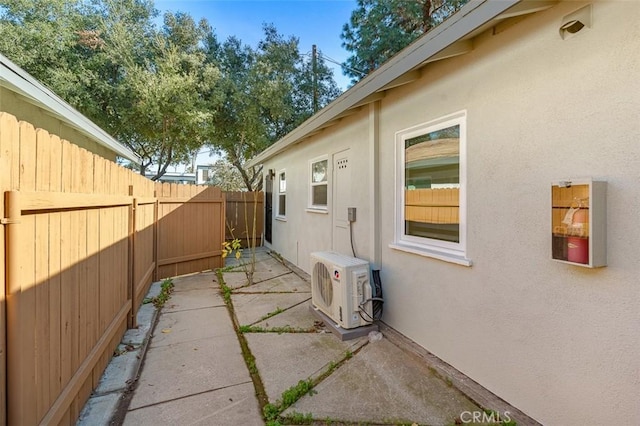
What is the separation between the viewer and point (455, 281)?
292 centimetres

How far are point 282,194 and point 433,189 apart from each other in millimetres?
6244

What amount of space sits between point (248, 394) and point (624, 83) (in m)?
3.26

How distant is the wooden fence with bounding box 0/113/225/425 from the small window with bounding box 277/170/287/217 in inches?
199

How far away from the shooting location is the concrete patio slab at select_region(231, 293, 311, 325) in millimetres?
4365

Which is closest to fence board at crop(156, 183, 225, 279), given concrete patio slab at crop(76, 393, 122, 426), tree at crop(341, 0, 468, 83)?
concrete patio slab at crop(76, 393, 122, 426)

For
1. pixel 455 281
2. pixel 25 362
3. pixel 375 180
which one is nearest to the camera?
pixel 25 362

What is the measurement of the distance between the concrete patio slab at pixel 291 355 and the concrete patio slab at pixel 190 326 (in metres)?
0.49

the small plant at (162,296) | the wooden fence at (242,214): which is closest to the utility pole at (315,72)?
the wooden fence at (242,214)

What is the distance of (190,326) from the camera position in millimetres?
4055

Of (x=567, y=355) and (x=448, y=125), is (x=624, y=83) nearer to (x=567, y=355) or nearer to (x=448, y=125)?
(x=448, y=125)

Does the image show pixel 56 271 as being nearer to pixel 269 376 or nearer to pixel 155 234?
pixel 269 376

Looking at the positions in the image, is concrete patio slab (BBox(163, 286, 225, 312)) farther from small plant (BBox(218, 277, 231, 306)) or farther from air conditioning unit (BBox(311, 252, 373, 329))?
air conditioning unit (BBox(311, 252, 373, 329))

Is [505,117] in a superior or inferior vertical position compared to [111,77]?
inferior

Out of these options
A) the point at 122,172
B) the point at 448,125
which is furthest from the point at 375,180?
the point at 122,172
